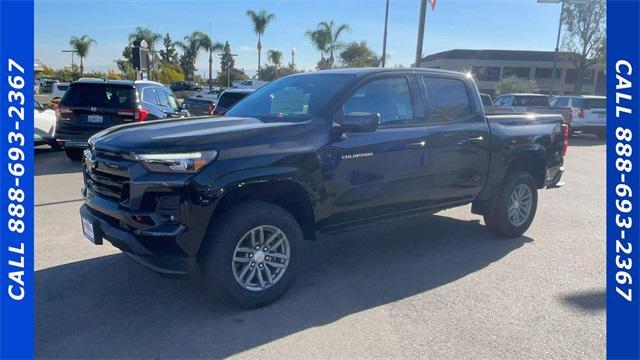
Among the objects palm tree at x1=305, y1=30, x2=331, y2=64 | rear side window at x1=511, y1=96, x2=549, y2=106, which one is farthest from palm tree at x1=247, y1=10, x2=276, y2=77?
rear side window at x1=511, y1=96, x2=549, y2=106

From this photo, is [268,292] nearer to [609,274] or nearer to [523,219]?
[609,274]

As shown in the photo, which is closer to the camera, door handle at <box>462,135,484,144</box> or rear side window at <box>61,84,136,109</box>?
door handle at <box>462,135,484,144</box>

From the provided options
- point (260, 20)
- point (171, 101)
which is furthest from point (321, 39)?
point (171, 101)

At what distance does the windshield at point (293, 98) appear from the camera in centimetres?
429

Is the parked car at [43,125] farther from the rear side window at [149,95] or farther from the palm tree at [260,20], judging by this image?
the palm tree at [260,20]

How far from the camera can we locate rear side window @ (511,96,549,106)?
20.5m

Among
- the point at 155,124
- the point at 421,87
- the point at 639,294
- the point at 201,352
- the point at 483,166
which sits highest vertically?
the point at 421,87

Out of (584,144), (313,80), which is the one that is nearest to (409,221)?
(313,80)

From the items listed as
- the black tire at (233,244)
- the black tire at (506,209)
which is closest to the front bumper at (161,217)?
the black tire at (233,244)

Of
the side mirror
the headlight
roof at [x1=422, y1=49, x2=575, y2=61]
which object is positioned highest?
roof at [x1=422, y1=49, x2=575, y2=61]

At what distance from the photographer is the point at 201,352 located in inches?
127

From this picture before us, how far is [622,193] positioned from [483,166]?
2203 millimetres

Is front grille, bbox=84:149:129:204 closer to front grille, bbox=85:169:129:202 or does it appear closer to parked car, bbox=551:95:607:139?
front grille, bbox=85:169:129:202

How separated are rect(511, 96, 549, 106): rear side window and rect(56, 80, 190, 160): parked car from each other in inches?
631
